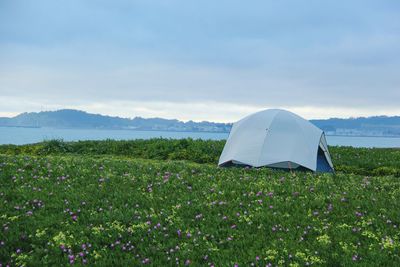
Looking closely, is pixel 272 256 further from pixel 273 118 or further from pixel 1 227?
pixel 273 118

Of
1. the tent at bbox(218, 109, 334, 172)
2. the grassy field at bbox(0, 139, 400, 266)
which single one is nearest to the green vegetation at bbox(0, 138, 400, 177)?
the tent at bbox(218, 109, 334, 172)

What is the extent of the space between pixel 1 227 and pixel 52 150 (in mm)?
16039

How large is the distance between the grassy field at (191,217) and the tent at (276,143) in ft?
3.00

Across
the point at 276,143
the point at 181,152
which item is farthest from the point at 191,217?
the point at 181,152

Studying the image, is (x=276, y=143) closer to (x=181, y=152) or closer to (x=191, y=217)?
(x=191, y=217)

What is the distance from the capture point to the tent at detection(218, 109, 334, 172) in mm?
14852

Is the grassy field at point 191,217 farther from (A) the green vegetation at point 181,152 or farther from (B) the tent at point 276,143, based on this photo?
(A) the green vegetation at point 181,152

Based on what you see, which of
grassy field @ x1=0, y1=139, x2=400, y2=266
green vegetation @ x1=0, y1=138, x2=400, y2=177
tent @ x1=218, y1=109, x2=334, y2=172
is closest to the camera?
grassy field @ x1=0, y1=139, x2=400, y2=266

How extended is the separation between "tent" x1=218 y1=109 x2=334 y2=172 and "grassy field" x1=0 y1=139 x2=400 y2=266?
914mm

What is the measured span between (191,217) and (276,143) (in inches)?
286

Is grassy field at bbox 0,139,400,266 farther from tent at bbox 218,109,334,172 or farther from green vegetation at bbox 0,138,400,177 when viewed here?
green vegetation at bbox 0,138,400,177

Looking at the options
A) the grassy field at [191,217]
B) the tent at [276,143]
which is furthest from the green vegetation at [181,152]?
the grassy field at [191,217]

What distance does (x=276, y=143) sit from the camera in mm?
14984

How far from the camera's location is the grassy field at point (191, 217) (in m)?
6.71
